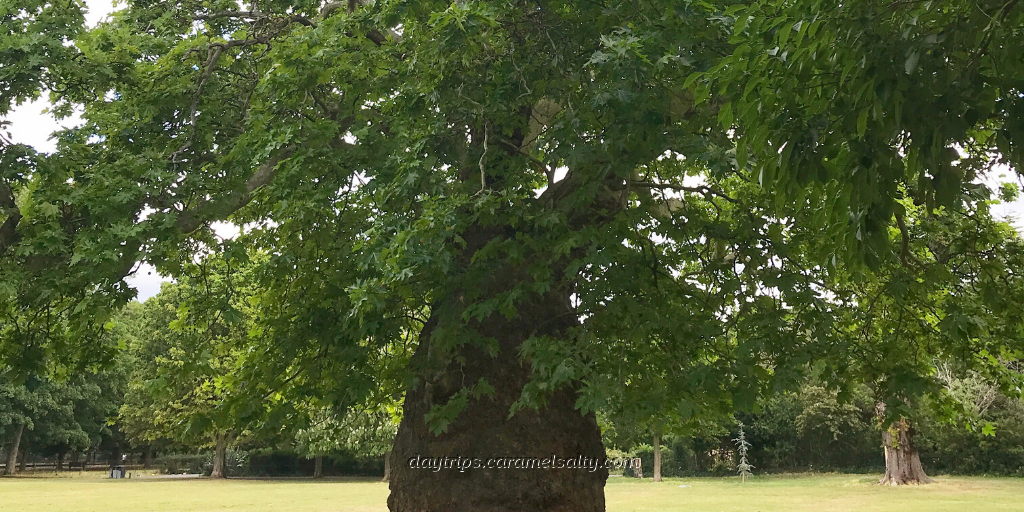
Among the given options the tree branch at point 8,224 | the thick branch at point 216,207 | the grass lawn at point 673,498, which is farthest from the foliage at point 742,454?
the tree branch at point 8,224

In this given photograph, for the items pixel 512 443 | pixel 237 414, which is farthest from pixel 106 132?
pixel 512 443

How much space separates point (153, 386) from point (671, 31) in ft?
22.1

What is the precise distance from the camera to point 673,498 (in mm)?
25391

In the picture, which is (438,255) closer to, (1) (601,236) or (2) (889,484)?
(1) (601,236)

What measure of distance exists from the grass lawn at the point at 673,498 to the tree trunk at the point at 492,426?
13487 millimetres

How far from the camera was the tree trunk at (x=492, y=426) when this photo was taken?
791 cm

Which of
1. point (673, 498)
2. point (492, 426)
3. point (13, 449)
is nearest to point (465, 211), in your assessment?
point (492, 426)

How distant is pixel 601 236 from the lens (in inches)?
281

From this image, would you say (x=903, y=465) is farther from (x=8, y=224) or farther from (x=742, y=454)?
(x=8, y=224)

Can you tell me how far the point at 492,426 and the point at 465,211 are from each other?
243 centimetres

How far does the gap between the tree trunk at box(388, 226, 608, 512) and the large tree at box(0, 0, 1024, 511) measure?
3cm

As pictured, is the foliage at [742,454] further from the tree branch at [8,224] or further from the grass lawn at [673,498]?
the tree branch at [8,224]

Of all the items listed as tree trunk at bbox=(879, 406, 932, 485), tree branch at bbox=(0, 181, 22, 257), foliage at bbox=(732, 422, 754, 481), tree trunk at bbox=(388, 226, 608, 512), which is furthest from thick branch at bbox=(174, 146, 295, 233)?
foliage at bbox=(732, 422, 754, 481)

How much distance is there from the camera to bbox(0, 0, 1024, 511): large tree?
689 cm
